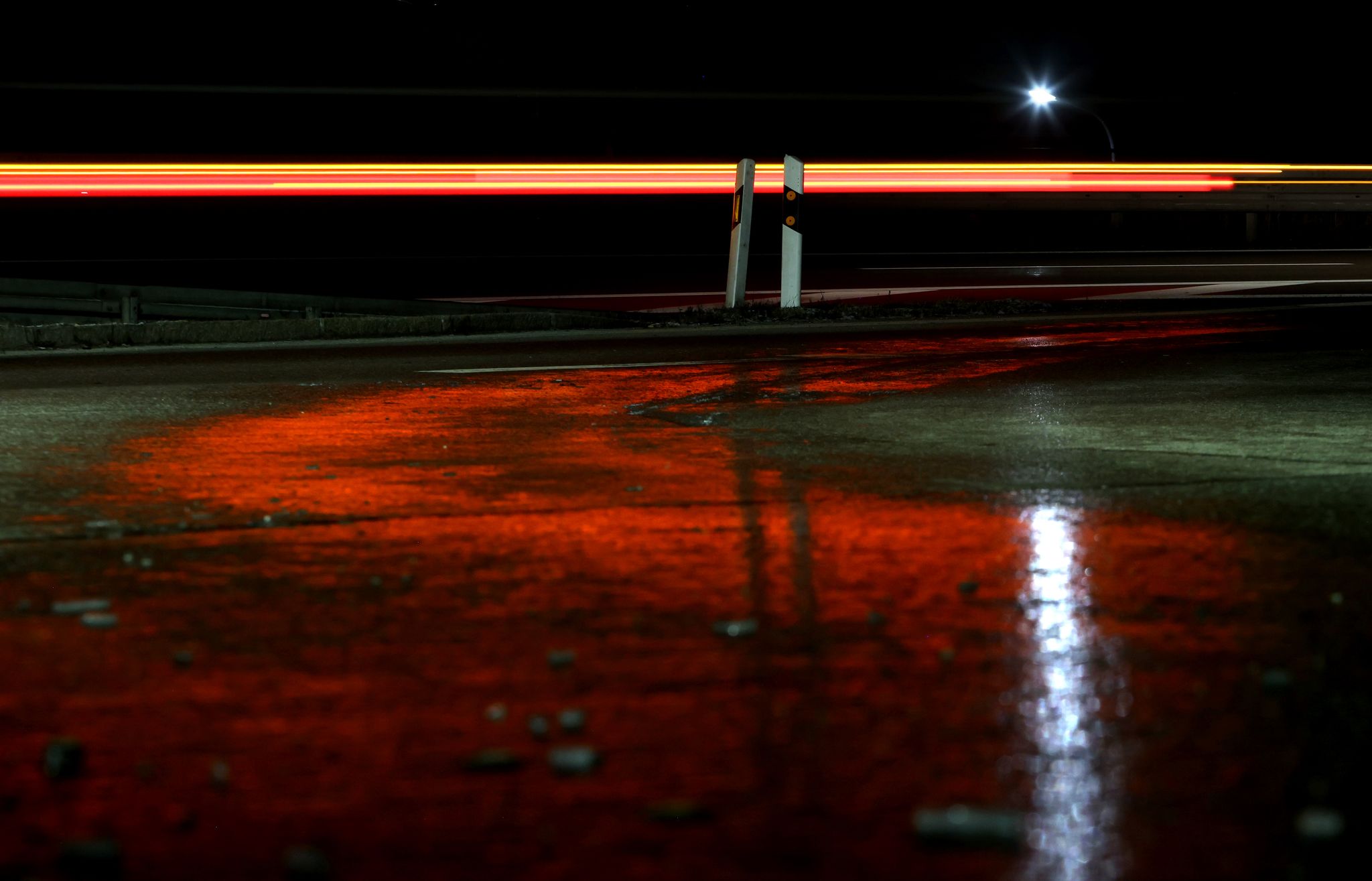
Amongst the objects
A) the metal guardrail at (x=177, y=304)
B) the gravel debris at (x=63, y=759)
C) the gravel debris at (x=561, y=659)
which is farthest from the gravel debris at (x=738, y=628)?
the metal guardrail at (x=177, y=304)

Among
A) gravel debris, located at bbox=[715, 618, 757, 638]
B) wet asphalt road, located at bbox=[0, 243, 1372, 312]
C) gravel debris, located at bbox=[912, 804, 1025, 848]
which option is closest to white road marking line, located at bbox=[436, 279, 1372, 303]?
wet asphalt road, located at bbox=[0, 243, 1372, 312]

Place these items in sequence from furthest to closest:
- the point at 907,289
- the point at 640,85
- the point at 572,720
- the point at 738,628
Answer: the point at 640,85, the point at 907,289, the point at 738,628, the point at 572,720

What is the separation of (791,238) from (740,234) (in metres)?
0.48

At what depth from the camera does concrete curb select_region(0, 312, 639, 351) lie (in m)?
12.8

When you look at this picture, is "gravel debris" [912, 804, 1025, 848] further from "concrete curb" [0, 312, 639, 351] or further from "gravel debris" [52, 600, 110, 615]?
"concrete curb" [0, 312, 639, 351]

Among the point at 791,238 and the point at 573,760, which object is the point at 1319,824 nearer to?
the point at 573,760

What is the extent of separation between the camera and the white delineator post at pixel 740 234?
15164 millimetres

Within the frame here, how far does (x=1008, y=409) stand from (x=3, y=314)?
9.19 metres

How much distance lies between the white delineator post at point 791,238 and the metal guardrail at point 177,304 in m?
2.27

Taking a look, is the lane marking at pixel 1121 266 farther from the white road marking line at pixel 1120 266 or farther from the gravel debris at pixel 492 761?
the gravel debris at pixel 492 761

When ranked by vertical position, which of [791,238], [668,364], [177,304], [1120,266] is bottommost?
[668,364]

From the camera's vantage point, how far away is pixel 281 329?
44.2ft

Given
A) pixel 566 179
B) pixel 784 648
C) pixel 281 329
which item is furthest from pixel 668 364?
pixel 566 179

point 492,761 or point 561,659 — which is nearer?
point 492,761
